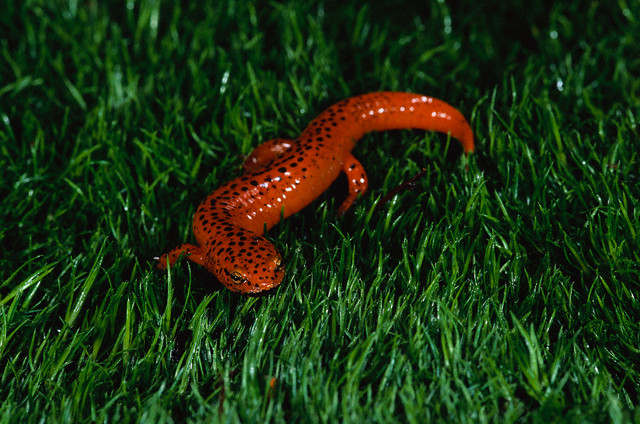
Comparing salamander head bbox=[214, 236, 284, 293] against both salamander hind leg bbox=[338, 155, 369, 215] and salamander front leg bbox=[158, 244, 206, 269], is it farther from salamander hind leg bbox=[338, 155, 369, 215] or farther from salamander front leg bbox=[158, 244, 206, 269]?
salamander hind leg bbox=[338, 155, 369, 215]

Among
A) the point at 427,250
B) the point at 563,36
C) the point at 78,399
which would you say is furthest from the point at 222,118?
the point at 563,36

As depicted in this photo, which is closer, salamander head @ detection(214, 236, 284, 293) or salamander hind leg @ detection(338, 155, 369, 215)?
salamander head @ detection(214, 236, 284, 293)

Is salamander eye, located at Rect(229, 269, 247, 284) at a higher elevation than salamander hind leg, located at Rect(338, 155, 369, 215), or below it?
below

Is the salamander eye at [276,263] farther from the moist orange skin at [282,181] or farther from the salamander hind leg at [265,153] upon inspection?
the salamander hind leg at [265,153]

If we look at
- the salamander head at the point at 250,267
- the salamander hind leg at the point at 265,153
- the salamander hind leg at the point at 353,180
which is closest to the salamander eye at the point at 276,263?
the salamander head at the point at 250,267

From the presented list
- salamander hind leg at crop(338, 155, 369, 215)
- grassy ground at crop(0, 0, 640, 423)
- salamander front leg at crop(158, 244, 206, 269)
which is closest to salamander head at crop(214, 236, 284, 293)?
grassy ground at crop(0, 0, 640, 423)

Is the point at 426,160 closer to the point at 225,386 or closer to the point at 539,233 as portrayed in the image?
the point at 539,233

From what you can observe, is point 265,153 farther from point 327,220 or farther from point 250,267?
point 250,267

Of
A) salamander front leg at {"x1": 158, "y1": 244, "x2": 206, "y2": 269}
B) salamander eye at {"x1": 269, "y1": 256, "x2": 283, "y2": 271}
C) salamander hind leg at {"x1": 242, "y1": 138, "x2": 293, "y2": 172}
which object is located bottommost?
salamander front leg at {"x1": 158, "y1": 244, "x2": 206, "y2": 269}
